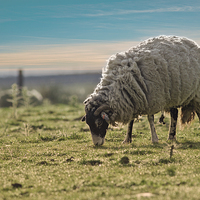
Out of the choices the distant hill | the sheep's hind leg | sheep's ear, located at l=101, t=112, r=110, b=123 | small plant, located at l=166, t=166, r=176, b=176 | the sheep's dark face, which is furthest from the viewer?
the distant hill

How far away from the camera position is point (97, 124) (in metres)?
7.25

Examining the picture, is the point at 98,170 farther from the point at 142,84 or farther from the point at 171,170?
the point at 142,84

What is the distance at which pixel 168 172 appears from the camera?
4.96m

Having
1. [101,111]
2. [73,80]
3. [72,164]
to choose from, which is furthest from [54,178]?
[73,80]

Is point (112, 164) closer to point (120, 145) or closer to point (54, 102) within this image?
point (120, 145)

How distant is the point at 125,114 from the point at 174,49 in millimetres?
2152

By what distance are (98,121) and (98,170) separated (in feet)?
6.87

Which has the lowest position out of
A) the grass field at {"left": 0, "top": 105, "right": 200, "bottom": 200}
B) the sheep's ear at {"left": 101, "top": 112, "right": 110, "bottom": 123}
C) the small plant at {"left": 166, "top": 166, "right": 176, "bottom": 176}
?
the grass field at {"left": 0, "top": 105, "right": 200, "bottom": 200}

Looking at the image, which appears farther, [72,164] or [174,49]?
[174,49]

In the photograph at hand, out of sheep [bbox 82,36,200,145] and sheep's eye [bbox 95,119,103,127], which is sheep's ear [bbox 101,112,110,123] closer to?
sheep [bbox 82,36,200,145]

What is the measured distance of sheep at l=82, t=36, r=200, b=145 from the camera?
7.21m

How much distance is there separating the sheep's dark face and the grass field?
0.77 ft

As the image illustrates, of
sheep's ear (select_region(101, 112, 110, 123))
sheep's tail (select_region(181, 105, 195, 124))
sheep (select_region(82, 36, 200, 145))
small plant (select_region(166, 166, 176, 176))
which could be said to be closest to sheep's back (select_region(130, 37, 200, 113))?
sheep (select_region(82, 36, 200, 145))

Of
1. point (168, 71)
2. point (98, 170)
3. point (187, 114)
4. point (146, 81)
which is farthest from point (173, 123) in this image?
point (98, 170)
